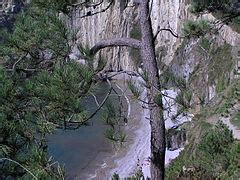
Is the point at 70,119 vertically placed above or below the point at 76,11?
below

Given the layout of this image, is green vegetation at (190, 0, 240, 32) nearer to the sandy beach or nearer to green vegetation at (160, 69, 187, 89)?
green vegetation at (160, 69, 187, 89)

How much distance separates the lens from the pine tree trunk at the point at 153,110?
212 inches

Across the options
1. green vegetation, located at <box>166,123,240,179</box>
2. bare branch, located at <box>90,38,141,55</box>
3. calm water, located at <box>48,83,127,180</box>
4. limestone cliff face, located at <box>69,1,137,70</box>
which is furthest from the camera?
limestone cliff face, located at <box>69,1,137,70</box>

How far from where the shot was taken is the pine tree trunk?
5.38 m

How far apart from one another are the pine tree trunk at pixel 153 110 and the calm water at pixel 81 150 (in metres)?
22.6

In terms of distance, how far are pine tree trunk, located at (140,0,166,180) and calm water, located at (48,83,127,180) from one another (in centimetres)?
2258

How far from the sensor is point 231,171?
11.5 m

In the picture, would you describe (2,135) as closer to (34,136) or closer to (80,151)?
(34,136)

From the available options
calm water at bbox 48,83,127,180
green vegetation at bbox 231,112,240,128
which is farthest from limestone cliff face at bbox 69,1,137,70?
green vegetation at bbox 231,112,240,128

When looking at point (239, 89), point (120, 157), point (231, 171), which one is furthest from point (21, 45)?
point (120, 157)

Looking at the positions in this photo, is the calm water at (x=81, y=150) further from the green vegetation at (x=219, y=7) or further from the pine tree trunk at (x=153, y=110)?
the pine tree trunk at (x=153, y=110)

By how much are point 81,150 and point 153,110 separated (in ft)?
94.3

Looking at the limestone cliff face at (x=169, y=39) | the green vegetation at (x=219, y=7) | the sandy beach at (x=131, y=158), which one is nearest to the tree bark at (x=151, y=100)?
the green vegetation at (x=219, y=7)

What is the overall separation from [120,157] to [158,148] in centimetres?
2631
